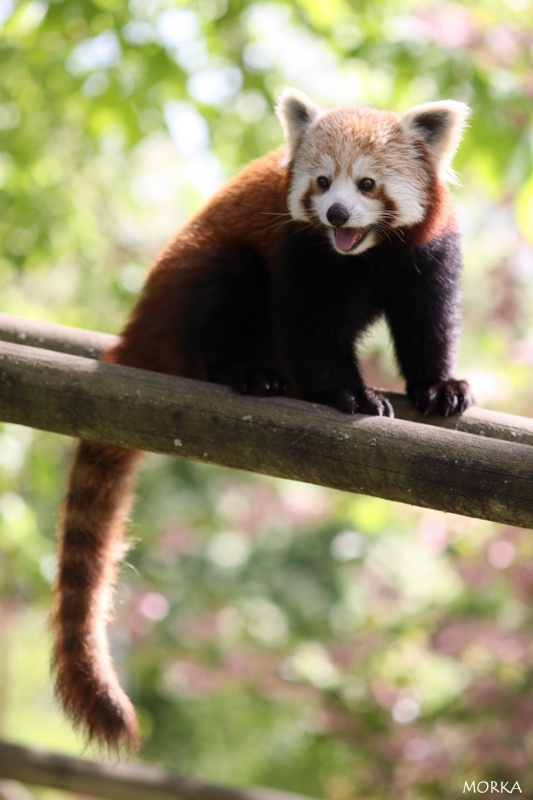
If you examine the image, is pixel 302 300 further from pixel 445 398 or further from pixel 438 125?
pixel 438 125

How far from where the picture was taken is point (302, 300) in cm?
221

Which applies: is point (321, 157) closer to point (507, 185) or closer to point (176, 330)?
point (176, 330)

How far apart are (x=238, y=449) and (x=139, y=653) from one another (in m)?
3.92

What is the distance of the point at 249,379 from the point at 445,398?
452mm

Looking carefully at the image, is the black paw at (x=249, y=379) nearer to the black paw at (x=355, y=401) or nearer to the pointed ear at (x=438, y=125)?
the black paw at (x=355, y=401)

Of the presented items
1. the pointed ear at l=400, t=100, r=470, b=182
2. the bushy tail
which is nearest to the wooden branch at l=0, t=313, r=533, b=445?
the bushy tail

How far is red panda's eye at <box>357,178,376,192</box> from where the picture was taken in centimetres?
221

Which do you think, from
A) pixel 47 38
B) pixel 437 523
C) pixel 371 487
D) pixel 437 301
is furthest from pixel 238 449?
pixel 437 523

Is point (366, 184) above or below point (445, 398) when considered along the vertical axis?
above

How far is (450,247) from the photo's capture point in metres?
2.27

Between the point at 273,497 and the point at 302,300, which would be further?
the point at 273,497

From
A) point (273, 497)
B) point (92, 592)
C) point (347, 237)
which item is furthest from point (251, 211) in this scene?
point (273, 497)

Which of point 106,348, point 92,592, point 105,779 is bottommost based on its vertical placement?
point 105,779

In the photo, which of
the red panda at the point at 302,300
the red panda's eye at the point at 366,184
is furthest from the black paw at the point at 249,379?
the red panda's eye at the point at 366,184
